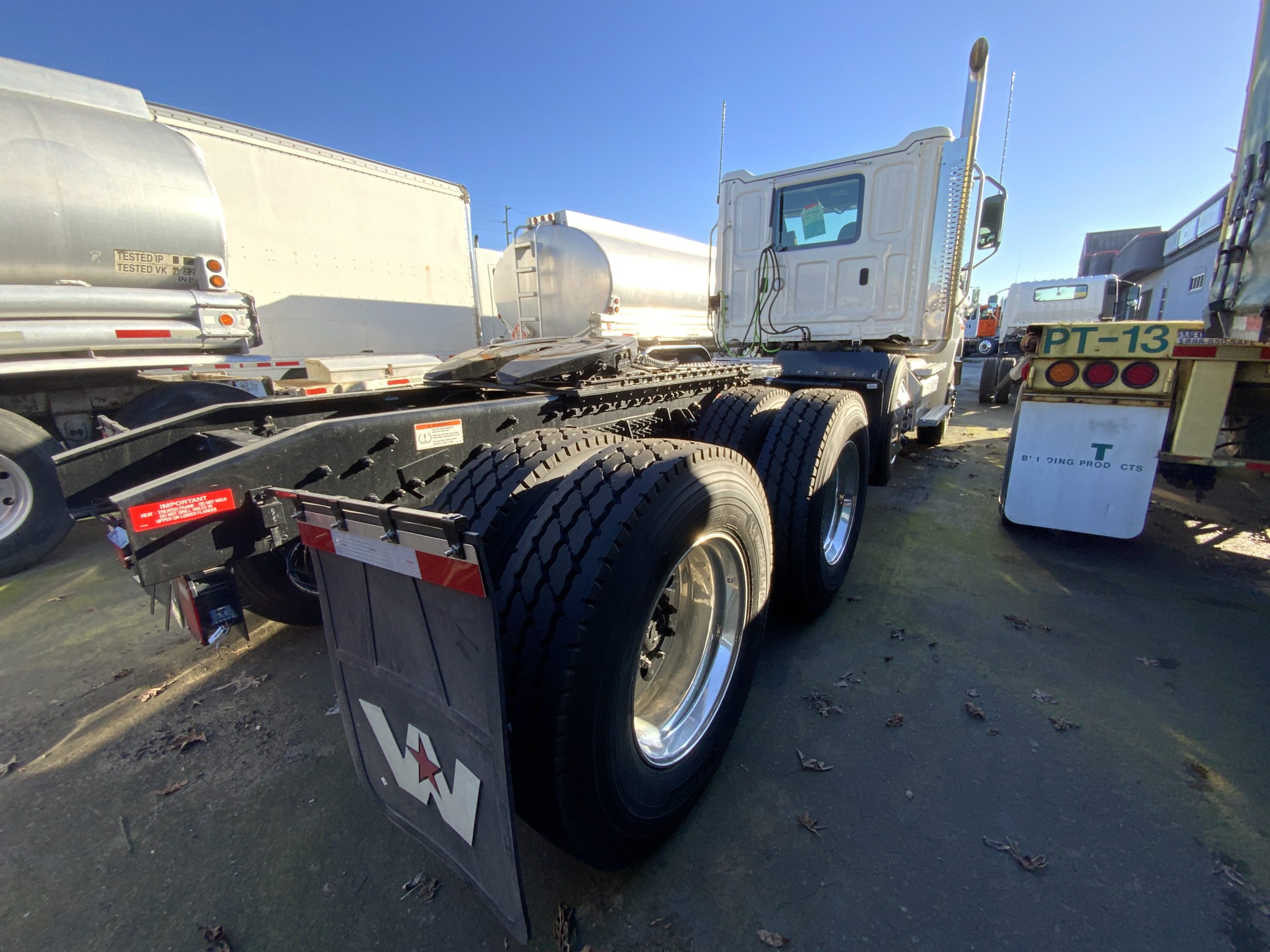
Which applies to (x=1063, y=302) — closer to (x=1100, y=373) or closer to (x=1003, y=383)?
(x=1003, y=383)

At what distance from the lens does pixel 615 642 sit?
4.74 ft

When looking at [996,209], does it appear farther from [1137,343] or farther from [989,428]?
[989,428]

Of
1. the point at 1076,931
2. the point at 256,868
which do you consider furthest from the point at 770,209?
the point at 256,868

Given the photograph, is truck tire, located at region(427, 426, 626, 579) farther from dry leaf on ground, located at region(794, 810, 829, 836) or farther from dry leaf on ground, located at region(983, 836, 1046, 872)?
dry leaf on ground, located at region(983, 836, 1046, 872)

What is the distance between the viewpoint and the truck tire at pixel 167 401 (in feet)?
15.7

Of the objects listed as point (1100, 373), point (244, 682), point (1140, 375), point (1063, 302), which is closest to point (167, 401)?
point (244, 682)

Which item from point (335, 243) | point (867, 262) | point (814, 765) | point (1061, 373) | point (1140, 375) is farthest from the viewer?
point (335, 243)

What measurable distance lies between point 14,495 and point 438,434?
4.45 meters

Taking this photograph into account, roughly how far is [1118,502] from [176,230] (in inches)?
310

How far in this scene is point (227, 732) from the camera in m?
2.43

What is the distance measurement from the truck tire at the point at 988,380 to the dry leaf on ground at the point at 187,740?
14499 mm

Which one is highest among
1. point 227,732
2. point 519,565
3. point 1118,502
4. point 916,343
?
point 916,343

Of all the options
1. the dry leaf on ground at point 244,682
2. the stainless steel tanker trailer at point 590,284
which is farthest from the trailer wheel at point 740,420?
the stainless steel tanker trailer at point 590,284

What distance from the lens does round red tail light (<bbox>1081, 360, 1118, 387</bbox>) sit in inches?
148
